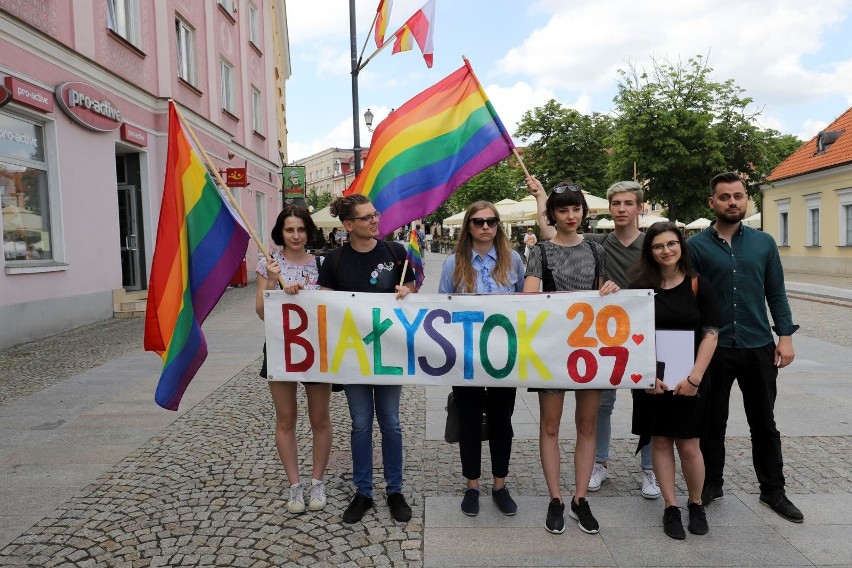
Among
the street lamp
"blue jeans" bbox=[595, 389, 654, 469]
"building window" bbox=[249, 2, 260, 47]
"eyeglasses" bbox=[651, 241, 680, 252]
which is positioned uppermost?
"building window" bbox=[249, 2, 260, 47]

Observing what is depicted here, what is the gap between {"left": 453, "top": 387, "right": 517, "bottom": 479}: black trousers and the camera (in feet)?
12.4

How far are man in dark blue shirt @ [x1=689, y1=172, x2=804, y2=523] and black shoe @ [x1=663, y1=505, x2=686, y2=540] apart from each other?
51 centimetres

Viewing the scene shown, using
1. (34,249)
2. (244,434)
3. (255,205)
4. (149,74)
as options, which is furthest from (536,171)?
(244,434)

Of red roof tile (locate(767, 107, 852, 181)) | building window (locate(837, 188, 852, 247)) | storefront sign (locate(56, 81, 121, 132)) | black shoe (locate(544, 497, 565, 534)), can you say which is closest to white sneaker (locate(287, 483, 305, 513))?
black shoe (locate(544, 497, 565, 534))

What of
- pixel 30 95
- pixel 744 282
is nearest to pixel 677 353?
pixel 744 282

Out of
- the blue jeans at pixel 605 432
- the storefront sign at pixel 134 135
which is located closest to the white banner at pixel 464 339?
the blue jeans at pixel 605 432

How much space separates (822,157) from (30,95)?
91.5ft

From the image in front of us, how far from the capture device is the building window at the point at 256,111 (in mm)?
24091

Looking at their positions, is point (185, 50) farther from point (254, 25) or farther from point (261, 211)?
point (261, 211)

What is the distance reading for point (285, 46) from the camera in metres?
39.8

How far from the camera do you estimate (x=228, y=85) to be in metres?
21.5

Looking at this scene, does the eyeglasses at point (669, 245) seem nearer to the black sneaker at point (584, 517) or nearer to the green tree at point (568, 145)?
the black sneaker at point (584, 517)

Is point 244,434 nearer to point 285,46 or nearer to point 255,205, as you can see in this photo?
point 255,205

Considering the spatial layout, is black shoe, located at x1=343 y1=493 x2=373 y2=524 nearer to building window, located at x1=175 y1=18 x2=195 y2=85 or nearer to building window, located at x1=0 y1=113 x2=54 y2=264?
building window, located at x1=0 y1=113 x2=54 y2=264
